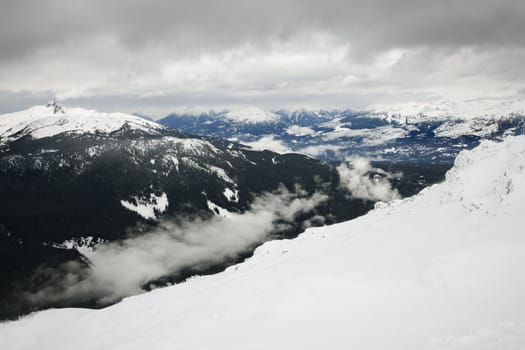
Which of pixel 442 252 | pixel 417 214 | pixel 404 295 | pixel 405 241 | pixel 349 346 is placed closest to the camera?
pixel 349 346

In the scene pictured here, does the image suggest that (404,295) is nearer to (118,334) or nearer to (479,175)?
(118,334)

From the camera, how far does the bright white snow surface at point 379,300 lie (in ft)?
54.6

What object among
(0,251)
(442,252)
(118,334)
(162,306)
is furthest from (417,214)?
(0,251)

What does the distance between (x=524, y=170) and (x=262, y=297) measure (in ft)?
106

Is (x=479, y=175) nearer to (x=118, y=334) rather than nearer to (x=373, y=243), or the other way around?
(x=373, y=243)

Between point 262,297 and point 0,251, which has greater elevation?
point 262,297

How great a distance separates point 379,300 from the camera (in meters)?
20.8

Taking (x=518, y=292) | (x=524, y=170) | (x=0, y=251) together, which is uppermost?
(x=524, y=170)

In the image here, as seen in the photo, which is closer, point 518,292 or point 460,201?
point 518,292

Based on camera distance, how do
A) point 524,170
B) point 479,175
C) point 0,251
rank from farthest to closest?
point 0,251
point 479,175
point 524,170

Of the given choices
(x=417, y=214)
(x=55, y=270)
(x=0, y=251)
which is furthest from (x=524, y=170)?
(x=0, y=251)

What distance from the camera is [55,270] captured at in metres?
191

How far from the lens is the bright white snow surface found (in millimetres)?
16656

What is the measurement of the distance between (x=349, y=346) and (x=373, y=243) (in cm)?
1757
